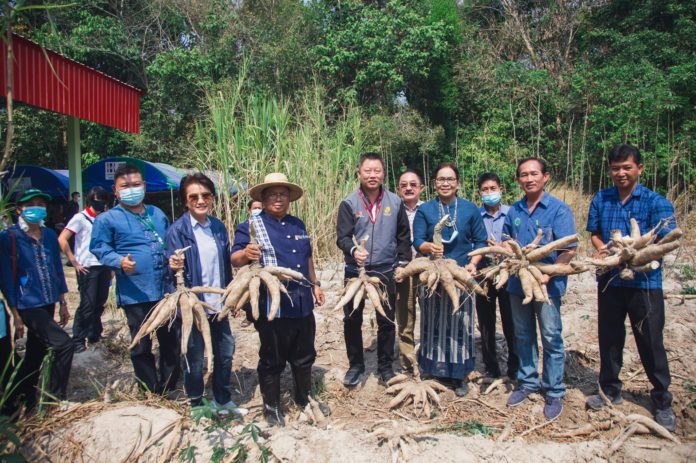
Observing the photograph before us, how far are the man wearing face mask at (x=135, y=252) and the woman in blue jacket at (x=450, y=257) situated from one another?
5.44ft

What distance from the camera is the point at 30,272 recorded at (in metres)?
2.69

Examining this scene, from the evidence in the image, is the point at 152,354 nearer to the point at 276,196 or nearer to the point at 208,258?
the point at 208,258

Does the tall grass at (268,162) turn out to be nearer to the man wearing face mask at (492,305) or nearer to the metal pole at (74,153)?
the man wearing face mask at (492,305)

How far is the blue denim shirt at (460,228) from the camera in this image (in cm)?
303

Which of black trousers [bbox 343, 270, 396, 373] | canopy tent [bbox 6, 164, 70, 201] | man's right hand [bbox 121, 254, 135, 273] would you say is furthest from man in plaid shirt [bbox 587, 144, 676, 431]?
canopy tent [bbox 6, 164, 70, 201]

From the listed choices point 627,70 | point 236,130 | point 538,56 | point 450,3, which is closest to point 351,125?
point 236,130

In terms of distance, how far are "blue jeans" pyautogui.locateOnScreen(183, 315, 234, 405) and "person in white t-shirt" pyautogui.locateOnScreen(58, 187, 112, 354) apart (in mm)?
1549

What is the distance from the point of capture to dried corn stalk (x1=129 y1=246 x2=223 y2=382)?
2.53m

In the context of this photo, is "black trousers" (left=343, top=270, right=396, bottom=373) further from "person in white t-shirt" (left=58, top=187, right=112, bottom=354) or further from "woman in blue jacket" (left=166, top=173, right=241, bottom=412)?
"person in white t-shirt" (left=58, top=187, right=112, bottom=354)

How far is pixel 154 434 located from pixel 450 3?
1212 centimetres

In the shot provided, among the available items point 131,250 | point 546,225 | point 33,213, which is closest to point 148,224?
point 131,250

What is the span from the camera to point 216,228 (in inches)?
112

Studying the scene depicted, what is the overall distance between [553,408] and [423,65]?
9870 millimetres

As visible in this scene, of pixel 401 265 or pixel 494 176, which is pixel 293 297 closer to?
pixel 401 265
